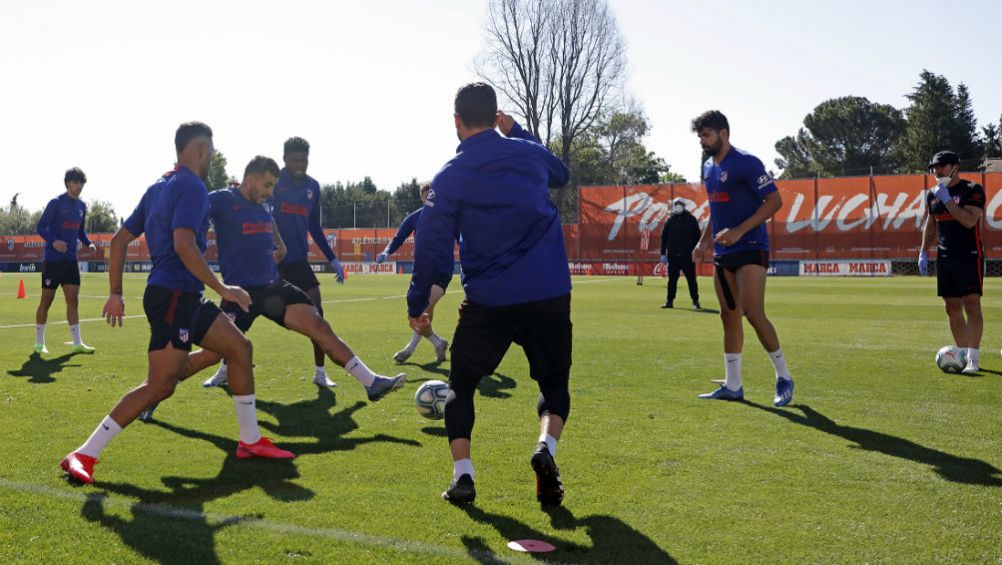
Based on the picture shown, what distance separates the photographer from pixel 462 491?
408cm

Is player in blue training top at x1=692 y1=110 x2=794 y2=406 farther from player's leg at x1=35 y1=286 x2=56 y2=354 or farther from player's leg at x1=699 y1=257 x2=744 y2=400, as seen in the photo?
player's leg at x1=35 y1=286 x2=56 y2=354

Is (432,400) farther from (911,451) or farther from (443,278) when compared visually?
(911,451)

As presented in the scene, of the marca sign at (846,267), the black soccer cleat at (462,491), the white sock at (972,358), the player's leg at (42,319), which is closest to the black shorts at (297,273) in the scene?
the player's leg at (42,319)

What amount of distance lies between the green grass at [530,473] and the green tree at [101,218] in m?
84.1

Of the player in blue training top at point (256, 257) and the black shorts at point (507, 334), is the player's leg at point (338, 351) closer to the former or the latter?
the player in blue training top at point (256, 257)

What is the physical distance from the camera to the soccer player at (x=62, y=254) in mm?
11008

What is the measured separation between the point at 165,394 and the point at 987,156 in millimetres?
89007

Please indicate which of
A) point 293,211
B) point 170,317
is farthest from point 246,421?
point 293,211

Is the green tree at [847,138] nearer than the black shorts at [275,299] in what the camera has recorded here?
No

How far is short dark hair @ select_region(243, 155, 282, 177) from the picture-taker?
6.35 meters

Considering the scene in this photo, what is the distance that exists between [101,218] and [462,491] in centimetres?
9317

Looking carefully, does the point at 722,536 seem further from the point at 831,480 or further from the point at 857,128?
the point at 857,128

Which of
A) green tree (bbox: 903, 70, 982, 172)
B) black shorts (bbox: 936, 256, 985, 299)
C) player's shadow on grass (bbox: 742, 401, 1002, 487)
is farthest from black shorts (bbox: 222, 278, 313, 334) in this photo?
green tree (bbox: 903, 70, 982, 172)

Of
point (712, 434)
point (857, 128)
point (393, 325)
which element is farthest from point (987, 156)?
point (712, 434)
